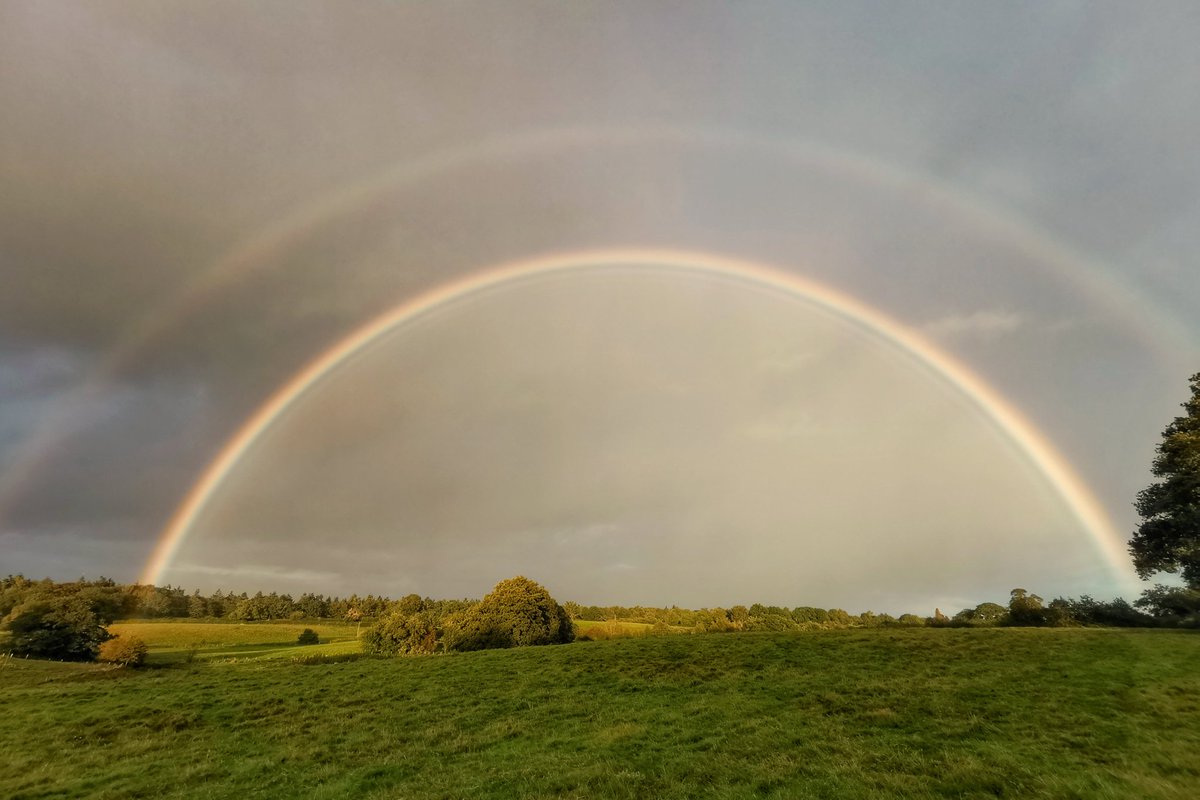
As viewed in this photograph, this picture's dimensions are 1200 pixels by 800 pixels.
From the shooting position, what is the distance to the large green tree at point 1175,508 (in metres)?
40.1

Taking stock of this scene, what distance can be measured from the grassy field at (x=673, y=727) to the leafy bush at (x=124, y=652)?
23.4 meters

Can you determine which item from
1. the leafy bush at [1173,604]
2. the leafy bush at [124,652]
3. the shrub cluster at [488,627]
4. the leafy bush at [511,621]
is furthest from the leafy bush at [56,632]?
the leafy bush at [1173,604]

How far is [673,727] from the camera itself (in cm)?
1934

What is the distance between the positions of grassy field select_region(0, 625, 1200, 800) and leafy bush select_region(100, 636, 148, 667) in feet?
76.8

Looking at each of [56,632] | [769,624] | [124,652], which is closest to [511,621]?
[124,652]

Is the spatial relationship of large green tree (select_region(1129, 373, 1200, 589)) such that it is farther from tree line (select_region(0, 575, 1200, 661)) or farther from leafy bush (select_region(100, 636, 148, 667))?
leafy bush (select_region(100, 636, 148, 667))

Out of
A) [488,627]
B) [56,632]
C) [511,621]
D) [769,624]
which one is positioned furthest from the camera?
[769,624]

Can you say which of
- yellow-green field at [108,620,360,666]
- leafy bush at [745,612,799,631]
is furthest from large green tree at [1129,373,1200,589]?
yellow-green field at [108,620,360,666]

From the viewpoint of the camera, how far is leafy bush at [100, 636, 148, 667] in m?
52.9

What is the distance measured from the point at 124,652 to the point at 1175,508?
305 feet

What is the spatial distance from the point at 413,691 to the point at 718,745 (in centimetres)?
1931

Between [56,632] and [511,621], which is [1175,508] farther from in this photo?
[56,632]

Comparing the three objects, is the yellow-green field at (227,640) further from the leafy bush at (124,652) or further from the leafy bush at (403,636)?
the leafy bush at (124,652)

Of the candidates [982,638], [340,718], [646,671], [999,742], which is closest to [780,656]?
[646,671]
